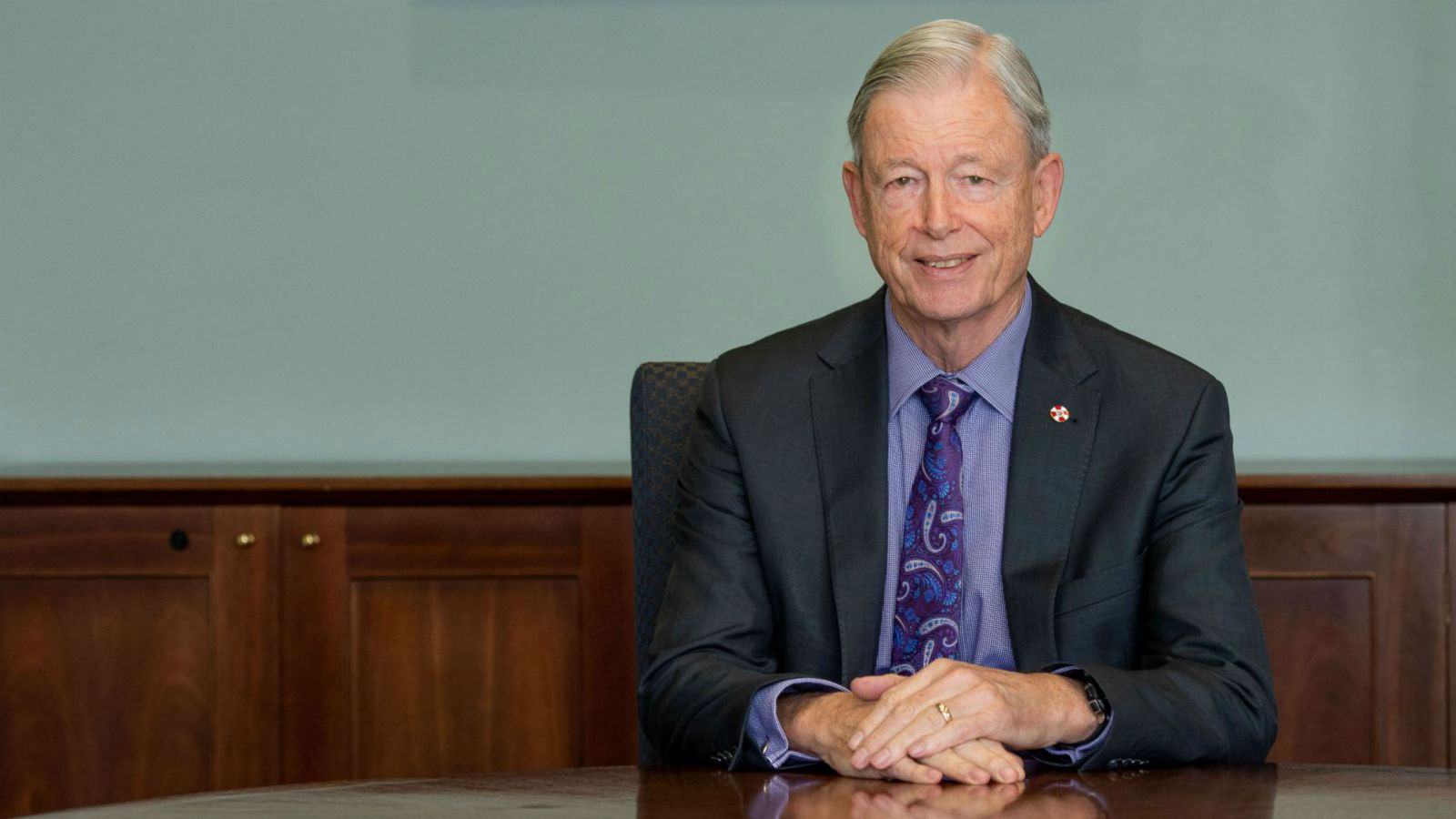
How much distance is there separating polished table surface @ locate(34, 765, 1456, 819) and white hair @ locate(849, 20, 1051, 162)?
0.86 metres

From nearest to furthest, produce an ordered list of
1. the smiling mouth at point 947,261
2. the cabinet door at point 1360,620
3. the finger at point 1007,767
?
the finger at point 1007,767 < the smiling mouth at point 947,261 < the cabinet door at point 1360,620

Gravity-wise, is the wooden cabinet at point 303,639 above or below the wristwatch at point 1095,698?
below

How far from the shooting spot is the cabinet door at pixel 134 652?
3.23m

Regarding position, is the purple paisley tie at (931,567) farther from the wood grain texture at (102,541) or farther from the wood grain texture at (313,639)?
the wood grain texture at (102,541)

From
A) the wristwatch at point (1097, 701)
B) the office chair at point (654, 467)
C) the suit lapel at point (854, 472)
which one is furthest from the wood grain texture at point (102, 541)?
the wristwatch at point (1097, 701)

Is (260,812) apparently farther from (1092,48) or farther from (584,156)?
(1092,48)

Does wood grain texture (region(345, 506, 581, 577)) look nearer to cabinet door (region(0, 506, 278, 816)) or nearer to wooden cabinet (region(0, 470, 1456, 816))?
wooden cabinet (region(0, 470, 1456, 816))

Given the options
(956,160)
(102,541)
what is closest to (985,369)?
(956,160)

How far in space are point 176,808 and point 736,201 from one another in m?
2.63

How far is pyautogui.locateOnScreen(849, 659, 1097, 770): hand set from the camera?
1.49 meters

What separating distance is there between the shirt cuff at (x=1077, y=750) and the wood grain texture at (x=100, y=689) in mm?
2154

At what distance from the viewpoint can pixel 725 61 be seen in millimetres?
3723

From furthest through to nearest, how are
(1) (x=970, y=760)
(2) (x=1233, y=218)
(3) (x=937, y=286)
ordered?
(2) (x=1233, y=218), (3) (x=937, y=286), (1) (x=970, y=760)

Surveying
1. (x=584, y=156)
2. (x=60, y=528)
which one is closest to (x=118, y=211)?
(x=60, y=528)
